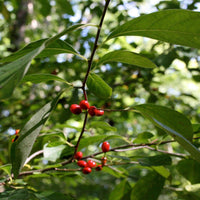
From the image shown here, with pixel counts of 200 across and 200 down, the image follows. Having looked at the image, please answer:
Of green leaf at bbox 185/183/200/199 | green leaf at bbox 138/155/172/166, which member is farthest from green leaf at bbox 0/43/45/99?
green leaf at bbox 185/183/200/199

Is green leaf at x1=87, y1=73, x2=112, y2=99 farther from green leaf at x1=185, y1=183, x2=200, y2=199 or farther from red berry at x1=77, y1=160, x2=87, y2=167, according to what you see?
green leaf at x1=185, y1=183, x2=200, y2=199

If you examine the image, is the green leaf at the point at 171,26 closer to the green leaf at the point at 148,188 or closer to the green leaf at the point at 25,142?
the green leaf at the point at 25,142

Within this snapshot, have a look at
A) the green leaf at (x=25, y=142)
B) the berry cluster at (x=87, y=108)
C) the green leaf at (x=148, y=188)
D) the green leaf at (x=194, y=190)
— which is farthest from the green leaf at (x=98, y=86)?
the green leaf at (x=194, y=190)

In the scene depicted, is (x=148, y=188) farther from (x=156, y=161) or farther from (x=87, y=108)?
(x=87, y=108)

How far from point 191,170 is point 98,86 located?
3.10 feet

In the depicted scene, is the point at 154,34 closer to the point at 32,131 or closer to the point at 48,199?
the point at 32,131

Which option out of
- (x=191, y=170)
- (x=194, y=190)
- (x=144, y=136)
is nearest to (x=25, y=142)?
(x=144, y=136)

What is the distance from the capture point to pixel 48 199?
4.30 feet

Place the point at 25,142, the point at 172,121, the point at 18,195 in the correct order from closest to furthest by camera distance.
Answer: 1. the point at 25,142
2. the point at 172,121
3. the point at 18,195

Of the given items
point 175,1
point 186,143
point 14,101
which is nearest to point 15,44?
point 14,101

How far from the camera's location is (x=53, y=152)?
4.79ft

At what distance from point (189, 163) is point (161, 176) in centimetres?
25

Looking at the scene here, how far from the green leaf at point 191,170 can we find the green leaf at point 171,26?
1053 mm

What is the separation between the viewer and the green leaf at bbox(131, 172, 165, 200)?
5.49ft
